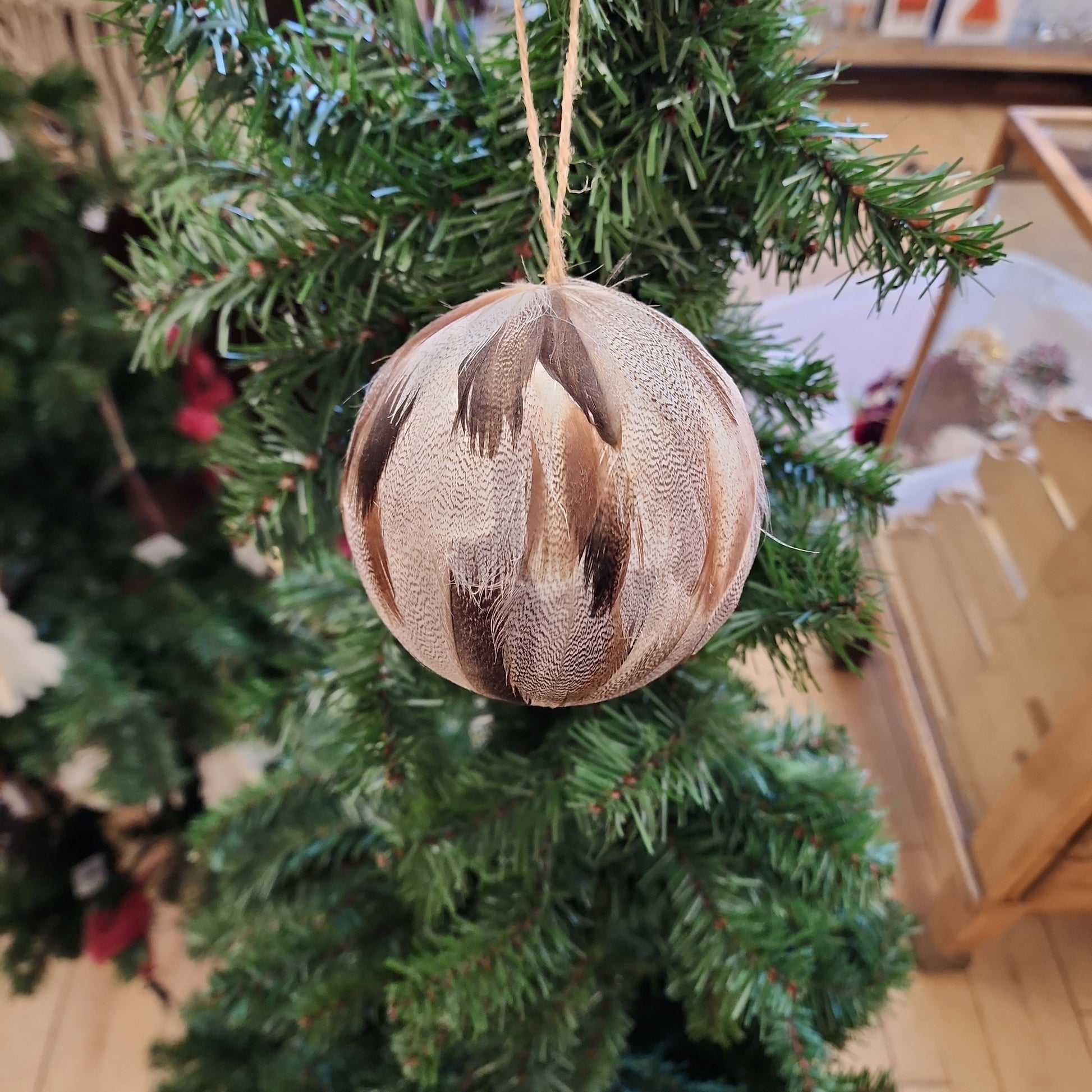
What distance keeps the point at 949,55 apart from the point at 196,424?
5.66ft

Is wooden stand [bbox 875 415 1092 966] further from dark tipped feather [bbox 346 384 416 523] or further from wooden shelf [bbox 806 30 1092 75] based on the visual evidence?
wooden shelf [bbox 806 30 1092 75]

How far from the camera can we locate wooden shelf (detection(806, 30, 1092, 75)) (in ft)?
5.48

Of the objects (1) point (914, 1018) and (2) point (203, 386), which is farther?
(1) point (914, 1018)

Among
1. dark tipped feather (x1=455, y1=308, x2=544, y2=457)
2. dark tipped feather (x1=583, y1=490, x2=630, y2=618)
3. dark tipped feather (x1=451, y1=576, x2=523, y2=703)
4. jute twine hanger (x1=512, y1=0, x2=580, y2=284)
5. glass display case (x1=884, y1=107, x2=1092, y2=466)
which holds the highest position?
jute twine hanger (x1=512, y1=0, x2=580, y2=284)

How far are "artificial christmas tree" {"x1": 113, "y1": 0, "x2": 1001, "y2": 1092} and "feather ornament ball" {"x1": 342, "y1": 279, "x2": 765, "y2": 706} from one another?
0.05 feet

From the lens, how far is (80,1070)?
0.87 metres

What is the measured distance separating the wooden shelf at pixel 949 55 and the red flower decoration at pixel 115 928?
1818 mm

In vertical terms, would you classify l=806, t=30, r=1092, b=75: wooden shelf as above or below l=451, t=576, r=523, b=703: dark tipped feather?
below

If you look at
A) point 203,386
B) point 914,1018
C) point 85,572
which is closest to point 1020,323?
point 914,1018

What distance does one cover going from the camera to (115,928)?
82 centimetres

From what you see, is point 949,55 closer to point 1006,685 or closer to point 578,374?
point 1006,685

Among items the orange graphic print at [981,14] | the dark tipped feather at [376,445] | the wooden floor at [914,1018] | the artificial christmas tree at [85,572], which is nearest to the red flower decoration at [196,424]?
the artificial christmas tree at [85,572]

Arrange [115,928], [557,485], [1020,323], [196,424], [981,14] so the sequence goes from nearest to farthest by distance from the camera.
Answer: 1. [557,485]
2. [196,424]
3. [115,928]
4. [1020,323]
5. [981,14]

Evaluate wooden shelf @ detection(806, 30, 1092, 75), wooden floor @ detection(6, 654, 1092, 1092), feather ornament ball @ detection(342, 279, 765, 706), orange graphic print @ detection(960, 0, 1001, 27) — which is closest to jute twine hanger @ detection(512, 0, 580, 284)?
feather ornament ball @ detection(342, 279, 765, 706)
